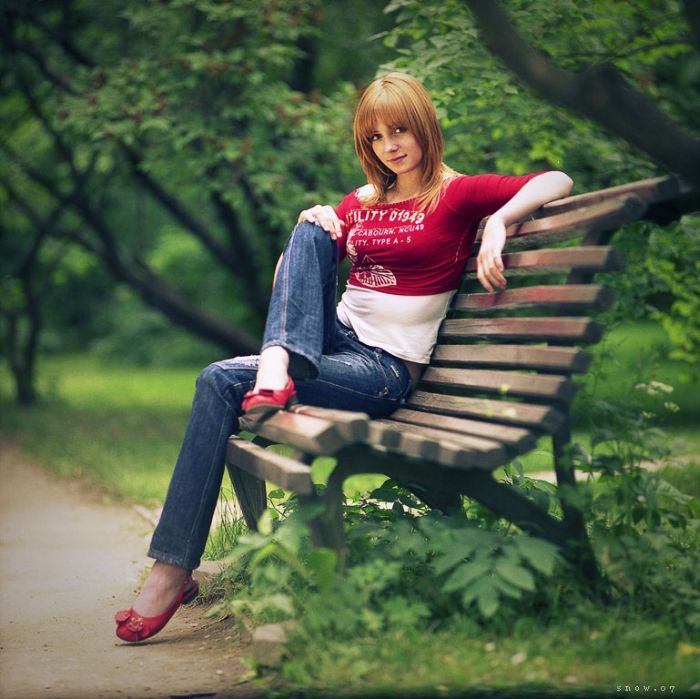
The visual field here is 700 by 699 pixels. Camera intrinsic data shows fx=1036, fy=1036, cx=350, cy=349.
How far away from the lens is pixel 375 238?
3.88m

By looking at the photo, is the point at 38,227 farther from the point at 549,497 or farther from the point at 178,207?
the point at 549,497

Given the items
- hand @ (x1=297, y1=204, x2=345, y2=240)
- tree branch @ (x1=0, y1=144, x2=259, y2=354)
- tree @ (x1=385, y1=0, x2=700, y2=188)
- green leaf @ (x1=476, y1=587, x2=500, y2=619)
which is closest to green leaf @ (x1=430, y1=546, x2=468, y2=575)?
green leaf @ (x1=476, y1=587, x2=500, y2=619)

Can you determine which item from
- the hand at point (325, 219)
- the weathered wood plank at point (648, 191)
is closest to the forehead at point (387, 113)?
the hand at point (325, 219)

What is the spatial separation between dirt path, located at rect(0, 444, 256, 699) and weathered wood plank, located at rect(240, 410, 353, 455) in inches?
28.7

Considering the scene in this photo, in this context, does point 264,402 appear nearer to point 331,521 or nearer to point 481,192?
point 331,521

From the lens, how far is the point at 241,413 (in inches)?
141

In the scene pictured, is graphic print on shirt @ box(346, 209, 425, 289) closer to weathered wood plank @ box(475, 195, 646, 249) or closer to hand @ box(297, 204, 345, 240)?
hand @ box(297, 204, 345, 240)

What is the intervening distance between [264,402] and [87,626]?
1.31 m

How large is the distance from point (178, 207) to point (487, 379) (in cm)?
908

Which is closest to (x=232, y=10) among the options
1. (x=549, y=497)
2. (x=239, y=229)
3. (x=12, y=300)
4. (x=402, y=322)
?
(x=239, y=229)

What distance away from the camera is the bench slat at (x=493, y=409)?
10.2 ft

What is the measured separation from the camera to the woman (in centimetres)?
346

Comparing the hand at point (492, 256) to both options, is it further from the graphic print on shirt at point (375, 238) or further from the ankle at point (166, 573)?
the ankle at point (166, 573)

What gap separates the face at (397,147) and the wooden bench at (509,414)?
1.67ft
